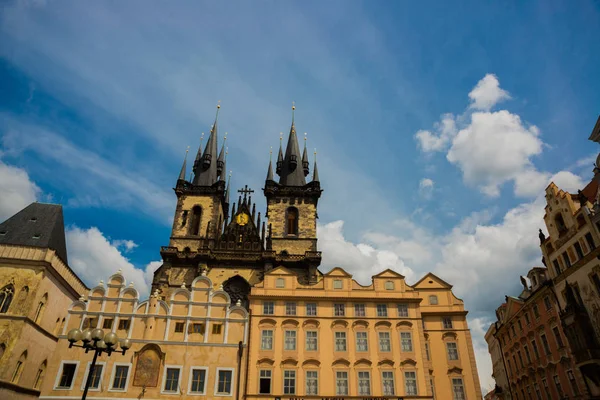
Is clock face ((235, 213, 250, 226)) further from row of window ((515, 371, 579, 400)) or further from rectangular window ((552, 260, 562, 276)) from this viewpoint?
row of window ((515, 371, 579, 400))

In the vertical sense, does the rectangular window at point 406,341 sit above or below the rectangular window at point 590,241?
below

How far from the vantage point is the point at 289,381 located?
24.8 meters

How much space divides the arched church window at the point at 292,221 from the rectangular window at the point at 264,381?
22210mm

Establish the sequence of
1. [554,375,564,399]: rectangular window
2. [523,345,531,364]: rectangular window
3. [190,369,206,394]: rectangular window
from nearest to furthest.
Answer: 1. [190,369,206,394]: rectangular window
2. [554,375,564,399]: rectangular window
3. [523,345,531,364]: rectangular window

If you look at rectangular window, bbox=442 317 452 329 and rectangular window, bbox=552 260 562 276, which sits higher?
rectangular window, bbox=552 260 562 276

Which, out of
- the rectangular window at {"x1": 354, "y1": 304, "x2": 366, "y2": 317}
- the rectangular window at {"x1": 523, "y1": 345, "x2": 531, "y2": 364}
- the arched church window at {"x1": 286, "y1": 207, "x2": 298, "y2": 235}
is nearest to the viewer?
the rectangular window at {"x1": 354, "y1": 304, "x2": 366, "y2": 317}

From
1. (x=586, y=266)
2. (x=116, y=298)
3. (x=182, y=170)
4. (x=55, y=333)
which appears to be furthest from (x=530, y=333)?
(x=182, y=170)

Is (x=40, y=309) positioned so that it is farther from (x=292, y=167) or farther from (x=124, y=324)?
(x=292, y=167)

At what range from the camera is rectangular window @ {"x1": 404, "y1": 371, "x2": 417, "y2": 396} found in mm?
24641

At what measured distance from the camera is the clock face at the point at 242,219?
4712 centimetres

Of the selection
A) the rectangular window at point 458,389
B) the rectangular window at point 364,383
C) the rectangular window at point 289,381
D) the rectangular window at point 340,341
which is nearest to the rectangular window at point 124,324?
the rectangular window at point 289,381

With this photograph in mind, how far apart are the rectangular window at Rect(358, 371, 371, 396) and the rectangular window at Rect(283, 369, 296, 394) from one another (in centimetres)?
395

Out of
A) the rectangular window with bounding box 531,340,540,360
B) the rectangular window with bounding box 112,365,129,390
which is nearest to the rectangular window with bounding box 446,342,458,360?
the rectangular window with bounding box 531,340,540,360

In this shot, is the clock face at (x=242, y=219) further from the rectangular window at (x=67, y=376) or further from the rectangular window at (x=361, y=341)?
the rectangular window at (x=67, y=376)
